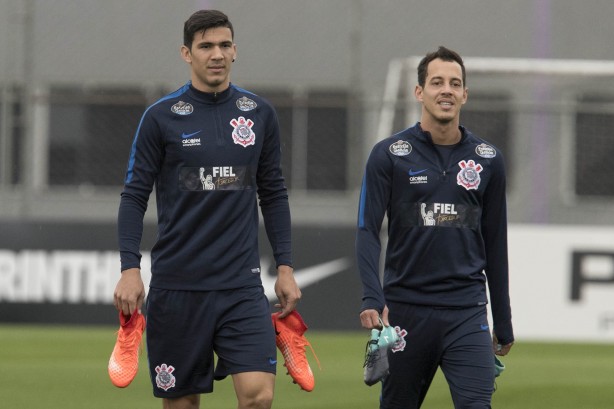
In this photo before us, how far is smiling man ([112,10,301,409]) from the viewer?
5.58 meters

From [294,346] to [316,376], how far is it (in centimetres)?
469

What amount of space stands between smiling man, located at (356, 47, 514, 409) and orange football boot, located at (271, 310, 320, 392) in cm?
35

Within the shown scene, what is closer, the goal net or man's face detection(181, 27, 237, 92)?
man's face detection(181, 27, 237, 92)

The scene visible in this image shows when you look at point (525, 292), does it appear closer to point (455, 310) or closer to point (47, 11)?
point (455, 310)

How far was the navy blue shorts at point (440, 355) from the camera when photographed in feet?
18.6

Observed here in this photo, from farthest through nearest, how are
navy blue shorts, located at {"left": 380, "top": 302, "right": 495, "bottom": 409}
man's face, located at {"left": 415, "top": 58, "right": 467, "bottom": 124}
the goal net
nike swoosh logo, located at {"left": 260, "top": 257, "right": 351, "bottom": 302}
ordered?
1. the goal net
2. nike swoosh logo, located at {"left": 260, "top": 257, "right": 351, "bottom": 302}
3. man's face, located at {"left": 415, "top": 58, "right": 467, "bottom": 124}
4. navy blue shorts, located at {"left": 380, "top": 302, "right": 495, "bottom": 409}

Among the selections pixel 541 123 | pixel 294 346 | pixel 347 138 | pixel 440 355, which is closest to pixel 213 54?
pixel 294 346

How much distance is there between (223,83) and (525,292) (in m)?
7.90

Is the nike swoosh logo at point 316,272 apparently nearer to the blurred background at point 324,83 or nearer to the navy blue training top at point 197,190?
the blurred background at point 324,83

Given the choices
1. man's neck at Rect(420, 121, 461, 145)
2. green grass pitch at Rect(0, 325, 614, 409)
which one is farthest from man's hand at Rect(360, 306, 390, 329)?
green grass pitch at Rect(0, 325, 614, 409)

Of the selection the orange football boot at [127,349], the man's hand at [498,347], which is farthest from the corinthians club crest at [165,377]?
the man's hand at [498,347]

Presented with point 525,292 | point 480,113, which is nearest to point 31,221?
point 525,292

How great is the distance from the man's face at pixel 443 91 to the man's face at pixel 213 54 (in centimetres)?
88

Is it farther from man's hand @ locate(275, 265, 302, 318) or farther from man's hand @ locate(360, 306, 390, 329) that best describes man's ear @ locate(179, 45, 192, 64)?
man's hand @ locate(360, 306, 390, 329)
